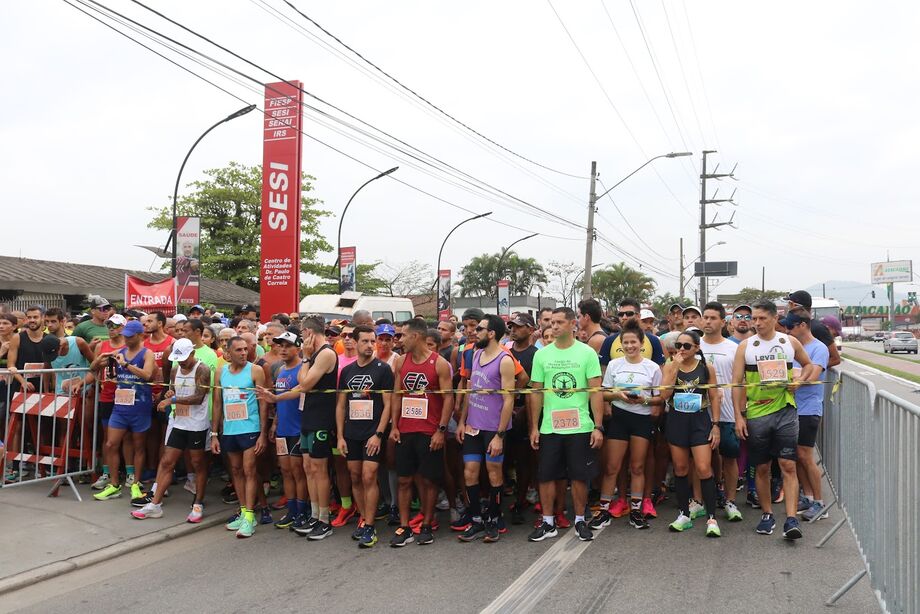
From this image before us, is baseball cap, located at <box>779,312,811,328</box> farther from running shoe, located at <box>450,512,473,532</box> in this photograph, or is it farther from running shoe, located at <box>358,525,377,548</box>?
running shoe, located at <box>358,525,377,548</box>

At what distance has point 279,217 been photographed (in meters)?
17.7

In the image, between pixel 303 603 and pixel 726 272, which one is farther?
pixel 726 272

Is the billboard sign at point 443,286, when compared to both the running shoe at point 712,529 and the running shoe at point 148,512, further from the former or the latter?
the running shoe at point 712,529

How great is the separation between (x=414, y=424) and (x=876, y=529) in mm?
3652

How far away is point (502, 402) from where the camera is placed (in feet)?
21.1

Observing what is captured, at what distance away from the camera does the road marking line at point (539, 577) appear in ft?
15.5

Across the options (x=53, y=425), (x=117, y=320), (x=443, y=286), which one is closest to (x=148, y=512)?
(x=53, y=425)

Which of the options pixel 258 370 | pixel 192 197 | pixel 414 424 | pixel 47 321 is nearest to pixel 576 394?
pixel 414 424

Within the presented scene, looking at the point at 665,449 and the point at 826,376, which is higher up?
the point at 826,376

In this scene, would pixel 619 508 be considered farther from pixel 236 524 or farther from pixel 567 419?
pixel 236 524

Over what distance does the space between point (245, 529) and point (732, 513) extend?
4.53 metres

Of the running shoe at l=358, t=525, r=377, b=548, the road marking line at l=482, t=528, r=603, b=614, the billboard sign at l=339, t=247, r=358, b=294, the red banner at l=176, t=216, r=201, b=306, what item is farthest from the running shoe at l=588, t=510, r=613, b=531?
the billboard sign at l=339, t=247, r=358, b=294

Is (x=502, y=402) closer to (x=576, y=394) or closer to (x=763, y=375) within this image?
(x=576, y=394)

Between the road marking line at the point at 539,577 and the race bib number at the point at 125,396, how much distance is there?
180 inches
